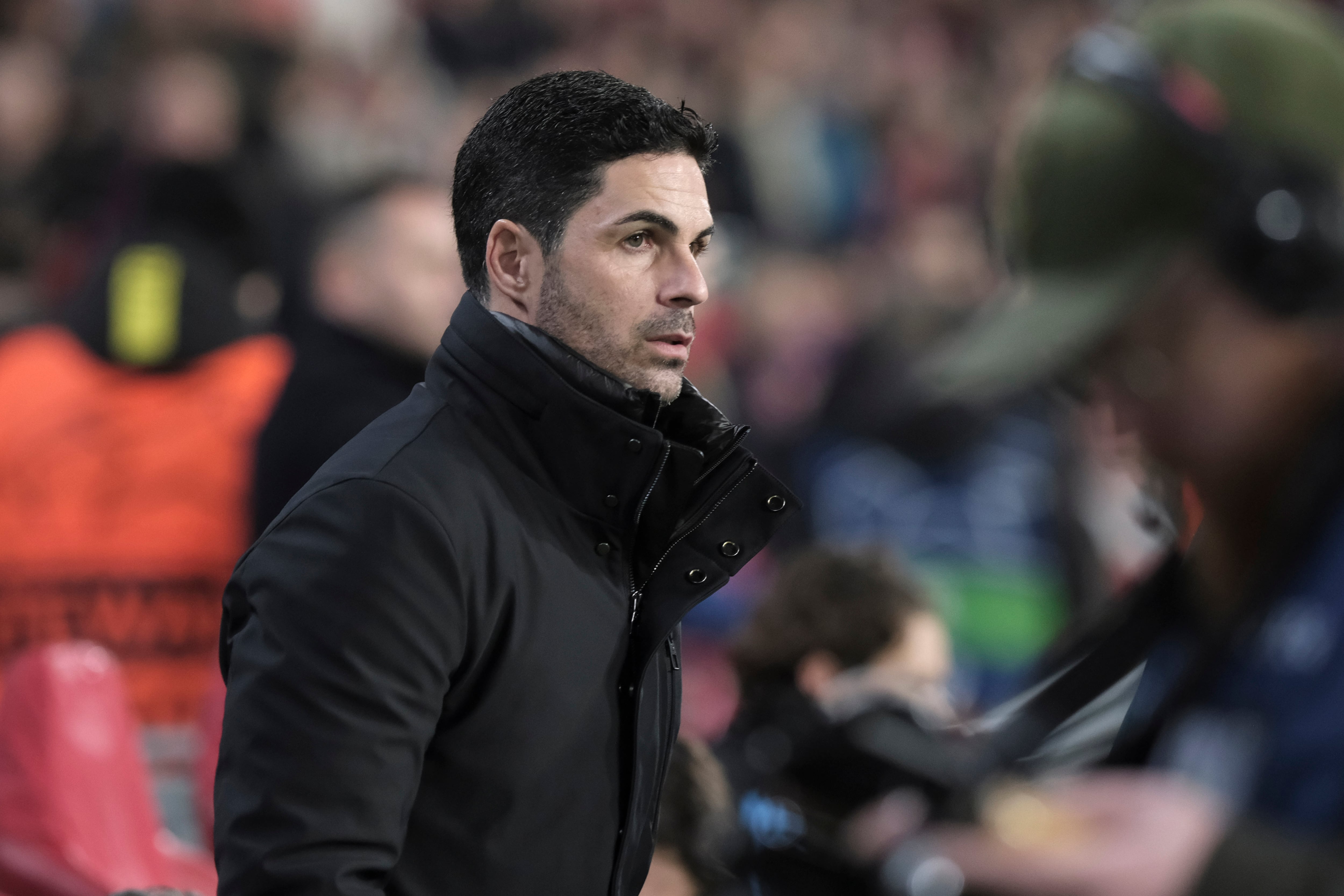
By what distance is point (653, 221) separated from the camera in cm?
174

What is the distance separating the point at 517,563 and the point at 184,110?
2828 millimetres

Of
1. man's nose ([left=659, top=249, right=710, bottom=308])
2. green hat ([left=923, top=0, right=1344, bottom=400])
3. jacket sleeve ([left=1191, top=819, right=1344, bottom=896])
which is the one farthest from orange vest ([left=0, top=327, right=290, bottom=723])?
jacket sleeve ([left=1191, top=819, right=1344, bottom=896])

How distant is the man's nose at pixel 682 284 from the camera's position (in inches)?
69.1

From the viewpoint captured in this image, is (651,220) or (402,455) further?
(651,220)

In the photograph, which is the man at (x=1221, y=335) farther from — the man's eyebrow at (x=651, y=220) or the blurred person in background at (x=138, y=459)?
the blurred person in background at (x=138, y=459)

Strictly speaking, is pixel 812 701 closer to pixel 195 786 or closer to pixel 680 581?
pixel 680 581

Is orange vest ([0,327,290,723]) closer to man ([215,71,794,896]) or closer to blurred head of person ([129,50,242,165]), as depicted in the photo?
blurred head of person ([129,50,242,165])

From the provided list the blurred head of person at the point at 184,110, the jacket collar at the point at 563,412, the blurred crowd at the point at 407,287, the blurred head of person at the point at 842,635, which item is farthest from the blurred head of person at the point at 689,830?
the blurred head of person at the point at 184,110

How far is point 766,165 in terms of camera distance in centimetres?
852

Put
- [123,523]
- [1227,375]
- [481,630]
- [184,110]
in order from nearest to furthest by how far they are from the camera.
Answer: [1227,375], [481,630], [123,523], [184,110]

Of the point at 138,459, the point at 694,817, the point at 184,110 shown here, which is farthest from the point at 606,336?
the point at 184,110

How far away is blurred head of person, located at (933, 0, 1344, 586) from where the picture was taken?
115 cm

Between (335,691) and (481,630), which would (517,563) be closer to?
(481,630)

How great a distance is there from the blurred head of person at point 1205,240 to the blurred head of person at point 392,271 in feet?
6.64
